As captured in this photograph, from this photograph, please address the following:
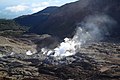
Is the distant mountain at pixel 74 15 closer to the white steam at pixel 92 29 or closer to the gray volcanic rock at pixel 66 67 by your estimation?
the white steam at pixel 92 29

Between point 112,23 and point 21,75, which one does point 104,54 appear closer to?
point 21,75

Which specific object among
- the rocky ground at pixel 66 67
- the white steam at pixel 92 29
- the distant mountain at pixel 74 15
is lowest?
the rocky ground at pixel 66 67

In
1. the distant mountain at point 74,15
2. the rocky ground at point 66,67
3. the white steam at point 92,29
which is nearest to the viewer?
the rocky ground at point 66,67

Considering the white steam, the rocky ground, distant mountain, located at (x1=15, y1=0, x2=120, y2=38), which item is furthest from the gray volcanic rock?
distant mountain, located at (x1=15, y1=0, x2=120, y2=38)

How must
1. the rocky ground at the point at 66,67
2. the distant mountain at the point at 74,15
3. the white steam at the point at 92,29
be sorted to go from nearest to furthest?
the rocky ground at the point at 66,67, the white steam at the point at 92,29, the distant mountain at the point at 74,15

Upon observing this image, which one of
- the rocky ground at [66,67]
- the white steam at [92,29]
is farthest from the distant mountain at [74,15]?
the rocky ground at [66,67]

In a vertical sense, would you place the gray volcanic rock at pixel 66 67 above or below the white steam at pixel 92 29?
below

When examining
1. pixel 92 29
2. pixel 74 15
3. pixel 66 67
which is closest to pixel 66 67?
pixel 66 67

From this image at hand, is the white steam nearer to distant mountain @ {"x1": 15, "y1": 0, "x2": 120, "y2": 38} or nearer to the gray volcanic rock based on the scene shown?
distant mountain @ {"x1": 15, "y1": 0, "x2": 120, "y2": 38}

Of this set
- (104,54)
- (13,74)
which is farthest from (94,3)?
(13,74)
